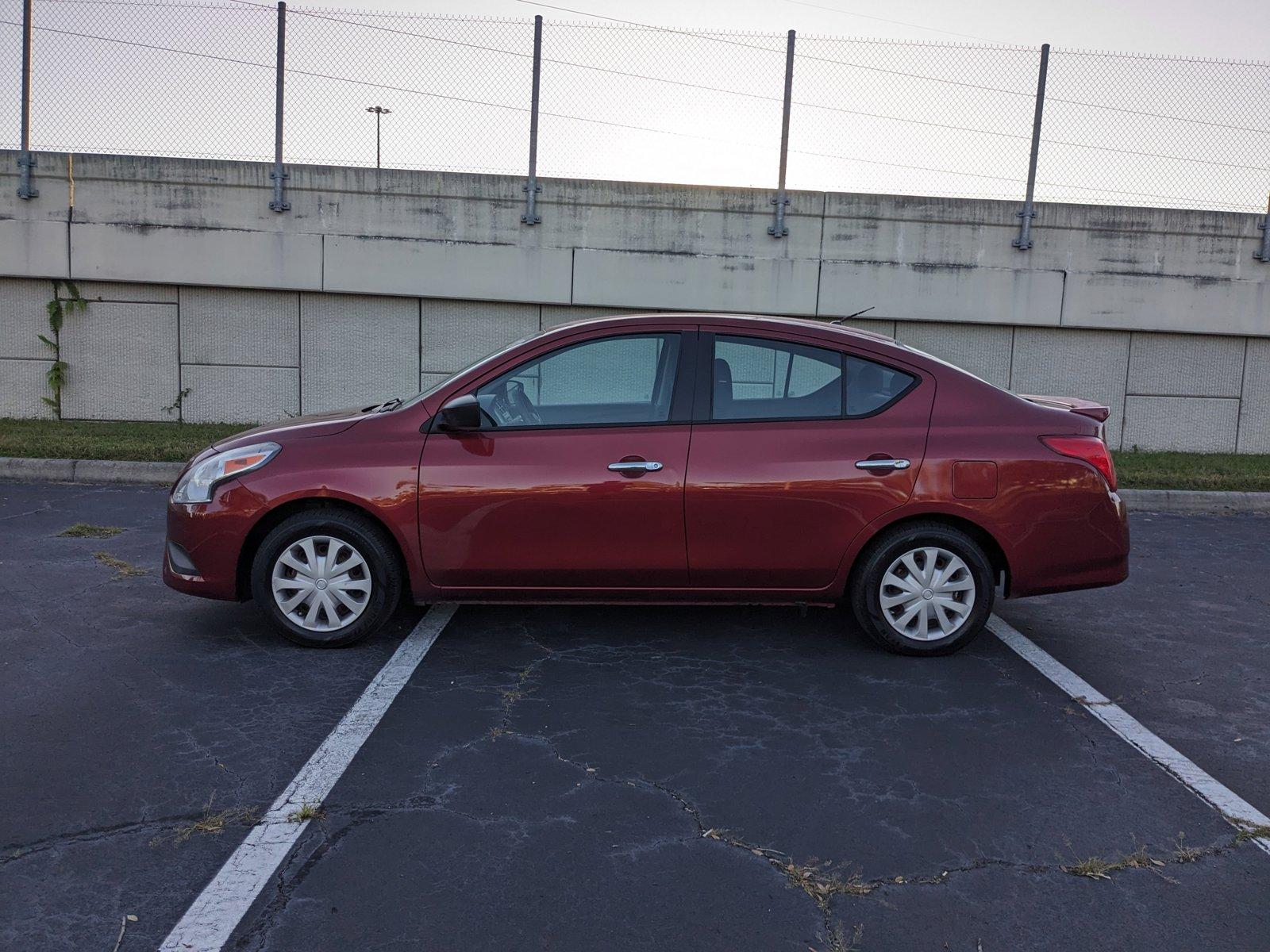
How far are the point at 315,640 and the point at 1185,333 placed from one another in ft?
36.0

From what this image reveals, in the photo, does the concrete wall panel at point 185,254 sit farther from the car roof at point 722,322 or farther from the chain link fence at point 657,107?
the car roof at point 722,322

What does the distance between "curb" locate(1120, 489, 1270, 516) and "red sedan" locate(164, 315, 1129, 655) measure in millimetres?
4790

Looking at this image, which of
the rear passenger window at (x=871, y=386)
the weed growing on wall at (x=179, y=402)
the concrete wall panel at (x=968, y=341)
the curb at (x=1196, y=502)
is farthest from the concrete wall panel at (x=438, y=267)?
the rear passenger window at (x=871, y=386)

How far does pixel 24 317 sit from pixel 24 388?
2.66 ft

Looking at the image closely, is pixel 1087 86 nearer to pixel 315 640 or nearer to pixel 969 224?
pixel 969 224

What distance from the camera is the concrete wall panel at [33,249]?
38.8 feet

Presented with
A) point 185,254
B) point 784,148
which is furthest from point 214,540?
point 784,148

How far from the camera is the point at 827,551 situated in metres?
4.95

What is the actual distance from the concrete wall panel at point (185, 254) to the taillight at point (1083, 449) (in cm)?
907

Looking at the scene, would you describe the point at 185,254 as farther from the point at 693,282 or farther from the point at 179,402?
the point at 693,282

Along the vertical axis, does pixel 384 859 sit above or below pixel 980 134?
below

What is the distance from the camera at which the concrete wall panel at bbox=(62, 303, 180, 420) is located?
12164 mm

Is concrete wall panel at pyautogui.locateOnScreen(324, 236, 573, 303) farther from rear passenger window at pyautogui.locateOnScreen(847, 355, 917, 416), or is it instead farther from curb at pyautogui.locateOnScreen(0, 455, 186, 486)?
rear passenger window at pyautogui.locateOnScreen(847, 355, 917, 416)

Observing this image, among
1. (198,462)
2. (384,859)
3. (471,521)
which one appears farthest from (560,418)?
(384,859)
